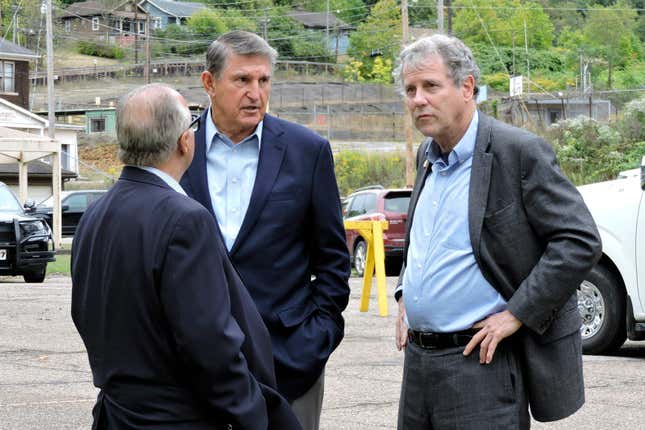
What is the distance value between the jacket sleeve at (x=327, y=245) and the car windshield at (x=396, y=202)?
2018 cm

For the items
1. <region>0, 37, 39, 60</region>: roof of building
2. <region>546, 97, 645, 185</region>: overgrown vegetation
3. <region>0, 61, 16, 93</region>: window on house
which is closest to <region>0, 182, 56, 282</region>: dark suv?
<region>546, 97, 645, 185</region>: overgrown vegetation

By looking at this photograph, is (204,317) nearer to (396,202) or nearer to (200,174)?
(200,174)

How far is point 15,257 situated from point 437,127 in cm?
1711

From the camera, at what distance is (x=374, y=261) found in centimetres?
Answer: 1666

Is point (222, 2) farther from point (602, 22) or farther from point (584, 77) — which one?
point (584, 77)

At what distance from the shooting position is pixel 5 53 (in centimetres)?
5888

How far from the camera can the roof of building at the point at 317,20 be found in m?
124

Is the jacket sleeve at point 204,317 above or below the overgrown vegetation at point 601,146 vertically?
above

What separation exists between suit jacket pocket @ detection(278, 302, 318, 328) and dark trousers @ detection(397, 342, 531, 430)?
19.0 inches

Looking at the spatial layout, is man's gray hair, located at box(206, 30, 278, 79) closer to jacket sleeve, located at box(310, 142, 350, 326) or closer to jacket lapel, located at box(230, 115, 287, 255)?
jacket lapel, located at box(230, 115, 287, 255)

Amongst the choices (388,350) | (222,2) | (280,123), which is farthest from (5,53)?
(222,2)

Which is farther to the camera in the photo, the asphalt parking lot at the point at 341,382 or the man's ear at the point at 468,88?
the asphalt parking lot at the point at 341,382

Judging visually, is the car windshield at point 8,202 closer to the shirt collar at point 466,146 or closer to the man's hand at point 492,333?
the shirt collar at point 466,146

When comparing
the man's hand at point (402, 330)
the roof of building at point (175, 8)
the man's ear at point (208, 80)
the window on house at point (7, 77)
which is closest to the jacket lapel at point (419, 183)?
the man's hand at point (402, 330)
